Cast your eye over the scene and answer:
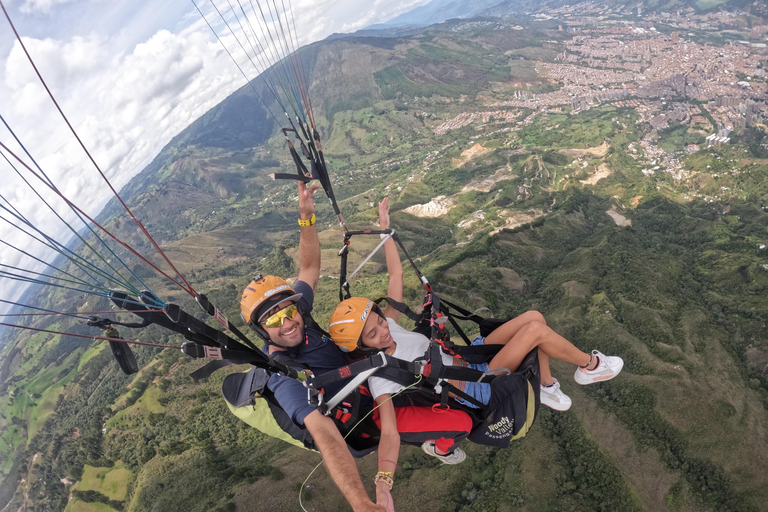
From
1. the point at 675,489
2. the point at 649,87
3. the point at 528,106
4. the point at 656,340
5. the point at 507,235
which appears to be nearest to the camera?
the point at 675,489

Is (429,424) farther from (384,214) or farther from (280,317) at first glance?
(384,214)

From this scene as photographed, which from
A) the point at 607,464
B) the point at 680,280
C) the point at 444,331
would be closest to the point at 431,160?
the point at 680,280

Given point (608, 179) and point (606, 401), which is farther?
point (608, 179)

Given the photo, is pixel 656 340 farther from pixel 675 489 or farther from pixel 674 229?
pixel 674 229

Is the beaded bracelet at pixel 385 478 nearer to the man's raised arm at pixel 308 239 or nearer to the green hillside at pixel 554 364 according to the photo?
the man's raised arm at pixel 308 239

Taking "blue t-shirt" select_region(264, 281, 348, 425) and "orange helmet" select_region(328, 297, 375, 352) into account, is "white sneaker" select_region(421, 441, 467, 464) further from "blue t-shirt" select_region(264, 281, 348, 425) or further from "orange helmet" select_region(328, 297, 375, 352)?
"orange helmet" select_region(328, 297, 375, 352)

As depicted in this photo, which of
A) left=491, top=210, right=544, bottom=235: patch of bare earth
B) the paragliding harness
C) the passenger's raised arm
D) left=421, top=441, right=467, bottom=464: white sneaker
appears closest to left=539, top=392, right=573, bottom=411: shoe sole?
the paragliding harness
